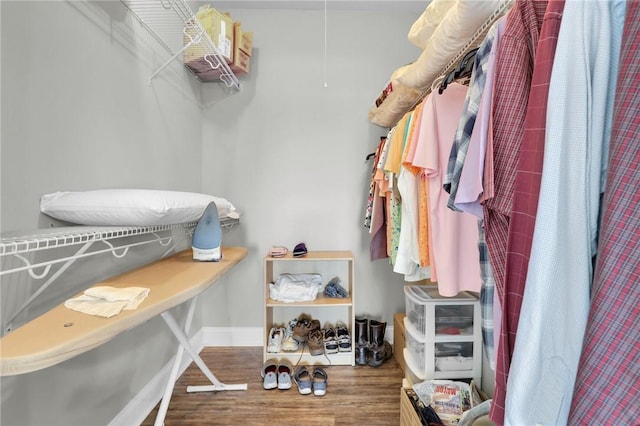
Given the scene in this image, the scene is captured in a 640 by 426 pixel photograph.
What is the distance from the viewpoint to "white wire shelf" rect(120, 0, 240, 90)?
56.8 inches

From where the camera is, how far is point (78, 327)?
0.66 m

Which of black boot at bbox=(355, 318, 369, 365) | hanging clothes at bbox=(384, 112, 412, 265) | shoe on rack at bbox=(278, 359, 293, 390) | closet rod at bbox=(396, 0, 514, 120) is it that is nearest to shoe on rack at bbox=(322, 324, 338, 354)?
black boot at bbox=(355, 318, 369, 365)

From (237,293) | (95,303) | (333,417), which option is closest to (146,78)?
(95,303)

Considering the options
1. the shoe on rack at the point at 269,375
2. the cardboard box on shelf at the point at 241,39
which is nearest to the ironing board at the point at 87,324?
the shoe on rack at the point at 269,375

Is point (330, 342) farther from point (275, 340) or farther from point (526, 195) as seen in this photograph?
point (526, 195)

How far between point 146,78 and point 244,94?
83 cm

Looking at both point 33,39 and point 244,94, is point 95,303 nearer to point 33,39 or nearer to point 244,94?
point 33,39

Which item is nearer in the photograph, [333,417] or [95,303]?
[95,303]

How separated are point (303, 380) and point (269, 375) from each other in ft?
0.68

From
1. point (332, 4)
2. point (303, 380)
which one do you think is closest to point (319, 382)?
point (303, 380)

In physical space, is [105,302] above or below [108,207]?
below

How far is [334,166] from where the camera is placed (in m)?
2.32

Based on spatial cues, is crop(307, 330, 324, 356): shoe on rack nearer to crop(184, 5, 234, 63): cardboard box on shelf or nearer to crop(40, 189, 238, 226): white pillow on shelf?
crop(40, 189, 238, 226): white pillow on shelf

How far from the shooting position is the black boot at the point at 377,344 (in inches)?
77.8
